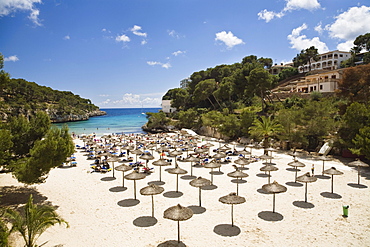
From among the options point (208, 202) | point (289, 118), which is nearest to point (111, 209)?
point (208, 202)

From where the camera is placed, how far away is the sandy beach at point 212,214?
9.62 m

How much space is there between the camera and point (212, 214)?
11852mm

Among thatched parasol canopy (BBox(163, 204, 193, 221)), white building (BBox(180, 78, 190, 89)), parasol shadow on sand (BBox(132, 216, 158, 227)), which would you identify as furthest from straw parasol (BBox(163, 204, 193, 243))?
white building (BBox(180, 78, 190, 89))

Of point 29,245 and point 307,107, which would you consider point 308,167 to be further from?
point 29,245

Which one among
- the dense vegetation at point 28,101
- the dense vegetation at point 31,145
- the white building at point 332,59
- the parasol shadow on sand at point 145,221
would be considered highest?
the white building at point 332,59

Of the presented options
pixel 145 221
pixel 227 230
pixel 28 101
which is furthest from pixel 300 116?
pixel 28 101

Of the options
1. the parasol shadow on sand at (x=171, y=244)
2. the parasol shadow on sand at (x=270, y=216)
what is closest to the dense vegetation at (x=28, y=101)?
the parasol shadow on sand at (x=171, y=244)

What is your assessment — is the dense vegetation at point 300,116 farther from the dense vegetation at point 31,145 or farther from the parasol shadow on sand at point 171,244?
the dense vegetation at point 31,145

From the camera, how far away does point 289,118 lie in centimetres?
2670

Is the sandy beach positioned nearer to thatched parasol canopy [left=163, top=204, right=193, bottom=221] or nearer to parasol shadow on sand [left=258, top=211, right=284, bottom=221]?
parasol shadow on sand [left=258, top=211, right=284, bottom=221]

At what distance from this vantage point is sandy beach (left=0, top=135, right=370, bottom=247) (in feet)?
Result: 31.6

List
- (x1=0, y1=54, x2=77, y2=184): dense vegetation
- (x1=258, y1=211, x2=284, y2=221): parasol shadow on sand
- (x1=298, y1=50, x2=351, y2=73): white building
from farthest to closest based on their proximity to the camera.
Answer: (x1=298, y1=50, x2=351, y2=73): white building
(x1=0, y1=54, x2=77, y2=184): dense vegetation
(x1=258, y1=211, x2=284, y2=221): parasol shadow on sand

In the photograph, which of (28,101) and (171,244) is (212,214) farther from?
(28,101)

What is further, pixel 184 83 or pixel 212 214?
pixel 184 83
